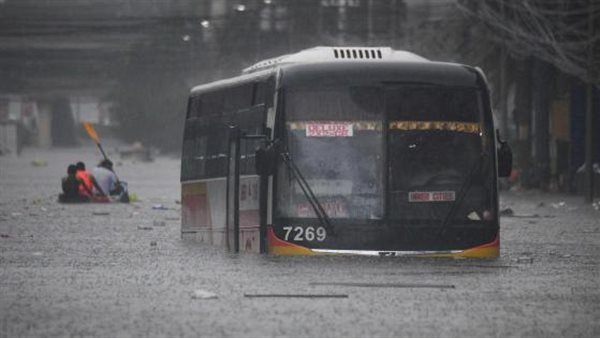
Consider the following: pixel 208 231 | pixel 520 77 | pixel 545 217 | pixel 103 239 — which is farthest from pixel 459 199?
pixel 520 77

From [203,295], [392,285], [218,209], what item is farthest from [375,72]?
[203,295]

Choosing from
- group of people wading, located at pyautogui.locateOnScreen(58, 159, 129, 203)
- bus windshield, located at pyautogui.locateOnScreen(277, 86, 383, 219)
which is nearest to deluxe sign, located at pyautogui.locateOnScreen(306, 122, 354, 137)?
bus windshield, located at pyautogui.locateOnScreen(277, 86, 383, 219)

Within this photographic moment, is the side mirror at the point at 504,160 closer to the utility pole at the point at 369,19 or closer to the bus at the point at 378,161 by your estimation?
the bus at the point at 378,161

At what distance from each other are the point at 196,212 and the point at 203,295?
1043 cm

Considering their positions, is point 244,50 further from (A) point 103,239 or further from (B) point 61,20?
(A) point 103,239

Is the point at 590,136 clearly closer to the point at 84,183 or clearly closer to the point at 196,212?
the point at 84,183

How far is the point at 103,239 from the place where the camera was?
2753 centimetres

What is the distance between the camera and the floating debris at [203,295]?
53.3ft

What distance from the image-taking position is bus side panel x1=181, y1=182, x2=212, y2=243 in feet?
85.7

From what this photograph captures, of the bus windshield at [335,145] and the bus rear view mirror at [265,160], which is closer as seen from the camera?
the bus rear view mirror at [265,160]

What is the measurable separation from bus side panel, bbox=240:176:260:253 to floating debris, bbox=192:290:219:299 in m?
Answer: 5.59

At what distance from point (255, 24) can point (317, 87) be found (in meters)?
70.1

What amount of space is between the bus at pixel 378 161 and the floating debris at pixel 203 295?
4626mm

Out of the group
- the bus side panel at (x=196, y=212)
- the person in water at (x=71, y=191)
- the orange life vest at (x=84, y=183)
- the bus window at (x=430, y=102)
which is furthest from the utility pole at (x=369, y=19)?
the bus window at (x=430, y=102)
